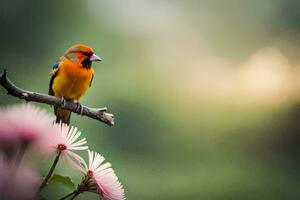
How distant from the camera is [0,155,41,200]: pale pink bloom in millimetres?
271

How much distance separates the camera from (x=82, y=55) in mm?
832

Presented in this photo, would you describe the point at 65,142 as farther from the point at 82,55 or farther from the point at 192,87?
the point at 192,87

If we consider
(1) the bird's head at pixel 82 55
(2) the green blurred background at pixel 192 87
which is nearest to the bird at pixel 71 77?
(1) the bird's head at pixel 82 55

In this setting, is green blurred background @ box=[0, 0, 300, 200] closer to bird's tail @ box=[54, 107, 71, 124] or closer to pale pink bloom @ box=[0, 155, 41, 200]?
bird's tail @ box=[54, 107, 71, 124]

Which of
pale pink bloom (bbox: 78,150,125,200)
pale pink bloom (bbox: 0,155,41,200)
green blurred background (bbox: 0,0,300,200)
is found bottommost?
pale pink bloom (bbox: 0,155,41,200)

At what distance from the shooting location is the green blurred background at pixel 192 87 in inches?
70.2

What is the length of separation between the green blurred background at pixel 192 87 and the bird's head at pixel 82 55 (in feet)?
2.49

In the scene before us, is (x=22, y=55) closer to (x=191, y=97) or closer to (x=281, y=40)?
(x=191, y=97)

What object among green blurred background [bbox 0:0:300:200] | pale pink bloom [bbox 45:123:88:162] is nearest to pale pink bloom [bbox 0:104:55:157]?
pale pink bloom [bbox 45:123:88:162]

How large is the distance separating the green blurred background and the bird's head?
2.49 ft

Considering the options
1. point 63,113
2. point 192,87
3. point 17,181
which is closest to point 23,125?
point 17,181

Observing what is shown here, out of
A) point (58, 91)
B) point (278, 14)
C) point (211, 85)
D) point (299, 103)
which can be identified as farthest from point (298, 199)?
Result: point (58, 91)

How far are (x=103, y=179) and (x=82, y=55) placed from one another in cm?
53

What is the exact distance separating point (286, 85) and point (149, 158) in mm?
643
